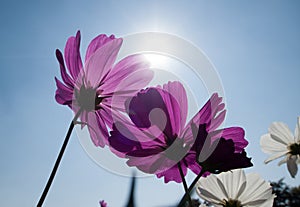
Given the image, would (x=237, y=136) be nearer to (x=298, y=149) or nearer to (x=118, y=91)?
(x=118, y=91)

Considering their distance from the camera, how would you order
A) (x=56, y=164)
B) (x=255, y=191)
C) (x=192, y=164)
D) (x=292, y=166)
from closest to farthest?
(x=56, y=164)
(x=192, y=164)
(x=255, y=191)
(x=292, y=166)

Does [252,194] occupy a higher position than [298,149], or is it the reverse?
[298,149]

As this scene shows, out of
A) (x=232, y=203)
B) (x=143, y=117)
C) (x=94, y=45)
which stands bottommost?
(x=232, y=203)

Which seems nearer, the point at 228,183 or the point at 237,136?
the point at 237,136

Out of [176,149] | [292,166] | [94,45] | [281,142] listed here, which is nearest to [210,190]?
[176,149]

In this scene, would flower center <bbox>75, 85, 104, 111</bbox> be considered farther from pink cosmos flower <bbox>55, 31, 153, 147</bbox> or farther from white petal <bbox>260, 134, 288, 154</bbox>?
white petal <bbox>260, 134, 288, 154</bbox>

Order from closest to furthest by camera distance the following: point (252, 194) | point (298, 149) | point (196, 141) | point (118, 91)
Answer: point (196, 141) → point (118, 91) → point (252, 194) → point (298, 149)

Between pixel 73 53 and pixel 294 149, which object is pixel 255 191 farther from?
pixel 294 149

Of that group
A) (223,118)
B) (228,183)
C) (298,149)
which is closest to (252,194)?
(228,183)
